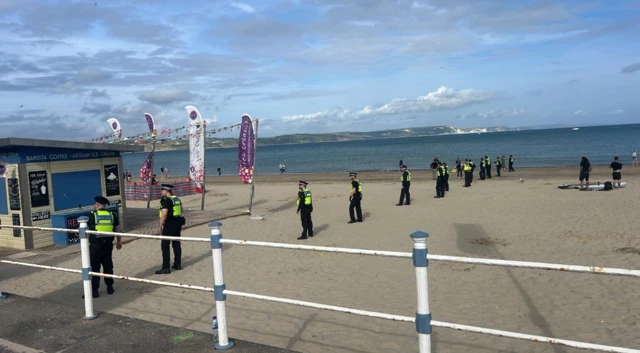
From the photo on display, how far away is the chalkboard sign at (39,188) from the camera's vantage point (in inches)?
459

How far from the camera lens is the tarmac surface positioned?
4316 mm

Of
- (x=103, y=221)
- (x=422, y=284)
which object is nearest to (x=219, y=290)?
(x=422, y=284)

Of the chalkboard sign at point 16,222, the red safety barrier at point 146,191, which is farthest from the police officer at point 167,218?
the red safety barrier at point 146,191

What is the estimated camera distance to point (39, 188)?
38.7 feet

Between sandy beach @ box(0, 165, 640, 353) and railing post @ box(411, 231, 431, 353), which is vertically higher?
railing post @ box(411, 231, 431, 353)

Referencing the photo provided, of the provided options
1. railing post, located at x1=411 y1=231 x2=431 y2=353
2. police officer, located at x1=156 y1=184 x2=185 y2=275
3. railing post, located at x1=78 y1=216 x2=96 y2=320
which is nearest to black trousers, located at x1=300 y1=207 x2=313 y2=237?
police officer, located at x1=156 y1=184 x2=185 y2=275

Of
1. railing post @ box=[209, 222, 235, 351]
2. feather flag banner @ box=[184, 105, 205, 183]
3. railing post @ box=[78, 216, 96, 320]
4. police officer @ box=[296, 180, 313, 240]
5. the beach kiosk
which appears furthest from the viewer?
feather flag banner @ box=[184, 105, 205, 183]

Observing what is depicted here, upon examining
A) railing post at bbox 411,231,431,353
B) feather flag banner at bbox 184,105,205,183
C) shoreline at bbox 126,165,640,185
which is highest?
feather flag banner at bbox 184,105,205,183

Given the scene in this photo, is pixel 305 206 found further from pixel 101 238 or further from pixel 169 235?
pixel 101 238

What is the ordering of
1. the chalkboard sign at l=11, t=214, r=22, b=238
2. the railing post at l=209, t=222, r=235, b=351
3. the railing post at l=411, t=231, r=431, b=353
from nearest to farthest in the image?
1. the railing post at l=411, t=231, r=431, b=353
2. the railing post at l=209, t=222, r=235, b=351
3. the chalkboard sign at l=11, t=214, r=22, b=238

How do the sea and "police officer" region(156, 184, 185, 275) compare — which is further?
the sea

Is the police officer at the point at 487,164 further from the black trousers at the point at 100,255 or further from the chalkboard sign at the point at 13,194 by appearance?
the black trousers at the point at 100,255

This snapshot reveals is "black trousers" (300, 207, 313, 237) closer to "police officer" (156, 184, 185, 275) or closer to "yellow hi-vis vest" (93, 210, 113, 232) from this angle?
"police officer" (156, 184, 185, 275)

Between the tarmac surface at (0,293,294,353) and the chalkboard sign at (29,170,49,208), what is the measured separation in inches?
274
